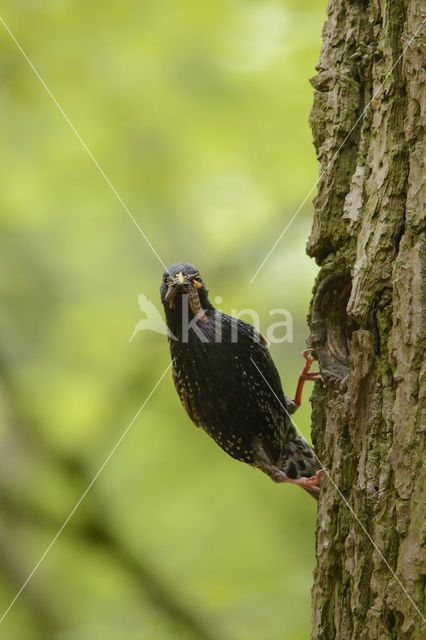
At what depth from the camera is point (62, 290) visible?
5.44 metres

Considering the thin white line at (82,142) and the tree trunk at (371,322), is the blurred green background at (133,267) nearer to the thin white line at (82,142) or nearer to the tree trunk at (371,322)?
the thin white line at (82,142)

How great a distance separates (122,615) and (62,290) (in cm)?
264

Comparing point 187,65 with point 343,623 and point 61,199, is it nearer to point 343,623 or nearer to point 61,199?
point 61,199

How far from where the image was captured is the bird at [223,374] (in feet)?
12.4

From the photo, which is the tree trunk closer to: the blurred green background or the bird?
the bird

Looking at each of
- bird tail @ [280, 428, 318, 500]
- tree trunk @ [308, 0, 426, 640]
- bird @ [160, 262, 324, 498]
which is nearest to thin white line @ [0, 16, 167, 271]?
bird @ [160, 262, 324, 498]

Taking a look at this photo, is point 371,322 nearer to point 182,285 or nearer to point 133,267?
point 182,285

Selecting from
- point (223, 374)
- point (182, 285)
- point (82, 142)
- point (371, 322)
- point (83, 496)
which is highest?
point (82, 142)

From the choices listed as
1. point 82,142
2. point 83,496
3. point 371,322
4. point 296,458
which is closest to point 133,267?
point 82,142

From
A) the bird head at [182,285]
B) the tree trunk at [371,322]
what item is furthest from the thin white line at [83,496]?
the tree trunk at [371,322]

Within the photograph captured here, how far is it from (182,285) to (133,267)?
1.93m

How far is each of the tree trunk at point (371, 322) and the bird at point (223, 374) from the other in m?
0.96

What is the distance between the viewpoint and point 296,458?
423 cm

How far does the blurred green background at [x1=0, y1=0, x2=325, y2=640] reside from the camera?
5.06 metres
